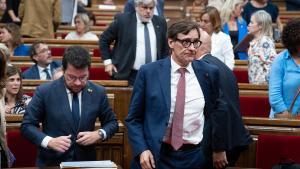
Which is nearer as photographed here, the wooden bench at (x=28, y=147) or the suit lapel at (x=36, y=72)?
the wooden bench at (x=28, y=147)

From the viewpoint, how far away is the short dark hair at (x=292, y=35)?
566cm

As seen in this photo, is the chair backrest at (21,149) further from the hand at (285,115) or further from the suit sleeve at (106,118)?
the hand at (285,115)

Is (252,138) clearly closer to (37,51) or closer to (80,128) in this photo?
(80,128)

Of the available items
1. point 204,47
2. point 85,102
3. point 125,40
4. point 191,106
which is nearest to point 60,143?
point 85,102

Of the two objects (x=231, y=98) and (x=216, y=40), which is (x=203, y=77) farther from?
(x=216, y=40)

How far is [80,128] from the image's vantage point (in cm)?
498

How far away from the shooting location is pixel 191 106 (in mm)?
4578

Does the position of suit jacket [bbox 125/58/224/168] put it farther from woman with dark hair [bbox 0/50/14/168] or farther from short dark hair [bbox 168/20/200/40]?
woman with dark hair [bbox 0/50/14/168]

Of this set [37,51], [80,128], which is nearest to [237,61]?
[37,51]

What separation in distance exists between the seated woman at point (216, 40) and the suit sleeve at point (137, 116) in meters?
3.29

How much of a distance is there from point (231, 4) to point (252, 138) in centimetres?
455

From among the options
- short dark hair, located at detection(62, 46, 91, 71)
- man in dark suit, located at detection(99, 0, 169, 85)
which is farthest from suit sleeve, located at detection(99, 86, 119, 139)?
man in dark suit, located at detection(99, 0, 169, 85)

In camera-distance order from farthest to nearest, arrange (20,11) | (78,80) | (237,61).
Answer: (20,11) → (237,61) → (78,80)

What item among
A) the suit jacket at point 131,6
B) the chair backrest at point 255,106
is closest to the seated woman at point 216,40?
the chair backrest at point 255,106
